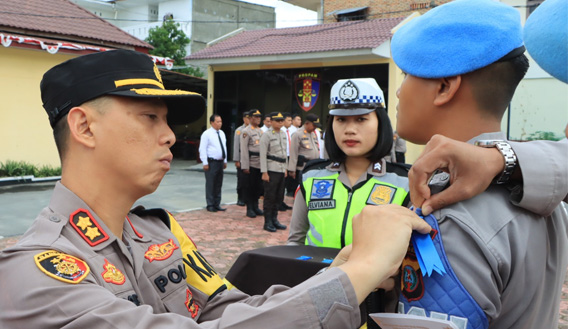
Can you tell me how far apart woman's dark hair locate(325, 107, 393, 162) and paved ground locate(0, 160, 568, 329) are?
2.73 m

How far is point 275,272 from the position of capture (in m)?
→ 1.88

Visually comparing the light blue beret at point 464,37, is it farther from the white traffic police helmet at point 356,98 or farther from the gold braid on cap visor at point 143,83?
the white traffic police helmet at point 356,98

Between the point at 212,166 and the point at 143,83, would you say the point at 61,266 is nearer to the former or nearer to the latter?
the point at 143,83

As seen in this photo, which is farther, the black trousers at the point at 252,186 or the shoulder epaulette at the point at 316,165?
the black trousers at the point at 252,186

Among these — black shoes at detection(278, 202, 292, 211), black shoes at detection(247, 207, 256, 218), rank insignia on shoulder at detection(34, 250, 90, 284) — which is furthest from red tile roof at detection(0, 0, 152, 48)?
rank insignia on shoulder at detection(34, 250, 90, 284)

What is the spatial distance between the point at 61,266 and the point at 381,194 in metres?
1.80

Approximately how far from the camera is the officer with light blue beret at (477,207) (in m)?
1.03

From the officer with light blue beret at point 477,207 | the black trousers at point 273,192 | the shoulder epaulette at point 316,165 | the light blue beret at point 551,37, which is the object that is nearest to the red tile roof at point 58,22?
the black trousers at point 273,192

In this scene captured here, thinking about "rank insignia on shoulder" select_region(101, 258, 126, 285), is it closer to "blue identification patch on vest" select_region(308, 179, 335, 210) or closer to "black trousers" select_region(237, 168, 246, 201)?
"blue identification patch on vest" select_region(308, 179, 335, 210)

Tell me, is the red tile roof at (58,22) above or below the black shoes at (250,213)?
above

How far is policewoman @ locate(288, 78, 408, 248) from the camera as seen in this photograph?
2592 mm

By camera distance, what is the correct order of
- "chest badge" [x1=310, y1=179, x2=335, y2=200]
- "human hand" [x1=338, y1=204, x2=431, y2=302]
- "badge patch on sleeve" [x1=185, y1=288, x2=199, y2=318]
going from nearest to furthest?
"human hand" [x1=338, y1=204, x2=431, y2=302] → "badge patch on sleeve" [x1=185, y1=288, x2=199, y2=318] → "chest badge" [x1=310, y1=179, x2=335, y2=200]

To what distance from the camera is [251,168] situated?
9.47m

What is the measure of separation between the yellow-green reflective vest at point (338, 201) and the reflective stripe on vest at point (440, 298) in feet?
4.60
